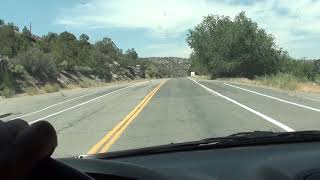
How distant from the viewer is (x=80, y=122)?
19891 millimetres

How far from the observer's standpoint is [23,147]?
1.64 metres

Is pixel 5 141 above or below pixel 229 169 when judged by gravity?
above

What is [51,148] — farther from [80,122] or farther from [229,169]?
[80,122]

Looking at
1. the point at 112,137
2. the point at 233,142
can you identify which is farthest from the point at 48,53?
the point at 233,142

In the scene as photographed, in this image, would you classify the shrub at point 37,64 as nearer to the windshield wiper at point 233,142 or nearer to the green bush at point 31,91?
the green bush at point 31,91

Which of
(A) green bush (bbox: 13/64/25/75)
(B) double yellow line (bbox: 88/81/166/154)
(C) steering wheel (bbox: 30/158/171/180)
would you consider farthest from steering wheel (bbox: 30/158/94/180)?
(A) green bush (bbox: 13/64/25/75)

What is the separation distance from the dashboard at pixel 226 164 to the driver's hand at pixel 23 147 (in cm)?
59

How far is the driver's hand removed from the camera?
1607 millimetres

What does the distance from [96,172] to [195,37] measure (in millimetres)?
94814

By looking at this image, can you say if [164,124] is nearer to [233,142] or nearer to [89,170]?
[233,142]

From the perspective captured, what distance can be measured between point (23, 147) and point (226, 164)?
11.1 feet

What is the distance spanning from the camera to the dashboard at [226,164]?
8.25 feet

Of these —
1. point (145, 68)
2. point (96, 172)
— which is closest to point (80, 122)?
point (96, 172)

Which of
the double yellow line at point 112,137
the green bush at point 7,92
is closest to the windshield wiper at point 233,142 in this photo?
the double yellow line at point 112,137
